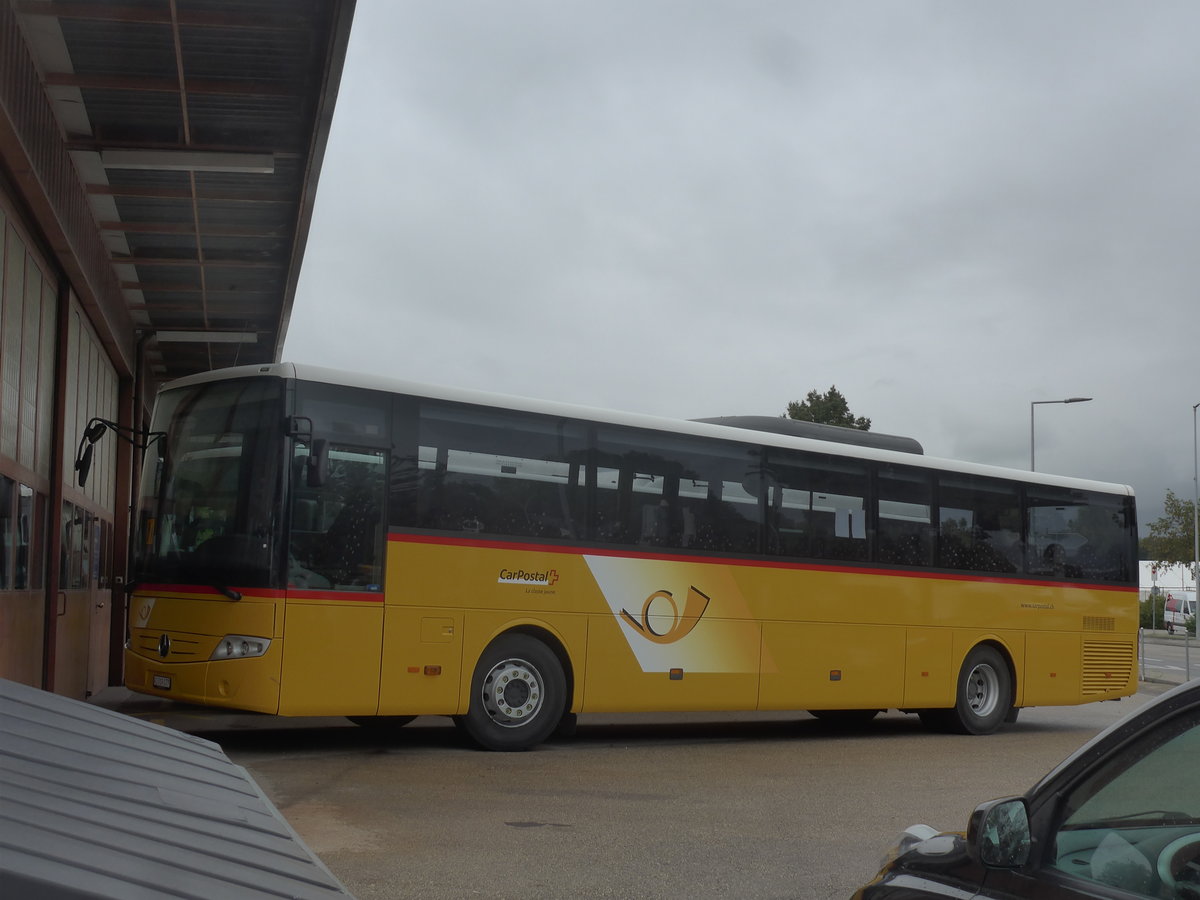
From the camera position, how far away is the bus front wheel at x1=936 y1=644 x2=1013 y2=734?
1648 centimetres

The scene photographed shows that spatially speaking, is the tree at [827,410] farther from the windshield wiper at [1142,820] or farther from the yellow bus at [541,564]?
the windshield wiper at [1142,820]

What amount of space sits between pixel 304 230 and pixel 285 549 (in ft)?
14.6

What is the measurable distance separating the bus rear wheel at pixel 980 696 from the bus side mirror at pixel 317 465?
343 inches

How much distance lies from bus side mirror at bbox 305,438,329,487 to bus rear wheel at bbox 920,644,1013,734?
871 cm

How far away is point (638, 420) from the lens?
13680 millimetres

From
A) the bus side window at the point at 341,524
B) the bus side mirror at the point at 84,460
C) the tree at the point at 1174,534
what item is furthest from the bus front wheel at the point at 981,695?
the tree at the point at 1174,534

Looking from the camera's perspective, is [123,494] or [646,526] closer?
[646,526]

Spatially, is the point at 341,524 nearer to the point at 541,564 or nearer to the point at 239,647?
the point at 239,647

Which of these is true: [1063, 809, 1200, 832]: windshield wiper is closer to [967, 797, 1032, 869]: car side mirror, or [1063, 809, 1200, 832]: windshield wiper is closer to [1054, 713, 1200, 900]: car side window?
[1054, 713, 1200, 900]: car side window

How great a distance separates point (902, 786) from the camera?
11.1 metres

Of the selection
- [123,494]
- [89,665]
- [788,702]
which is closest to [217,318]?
[123,494]

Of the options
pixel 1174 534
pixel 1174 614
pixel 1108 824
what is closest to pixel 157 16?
pixel 1108 824

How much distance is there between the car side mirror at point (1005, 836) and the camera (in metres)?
3.13

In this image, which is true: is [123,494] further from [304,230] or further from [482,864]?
[482,864]
